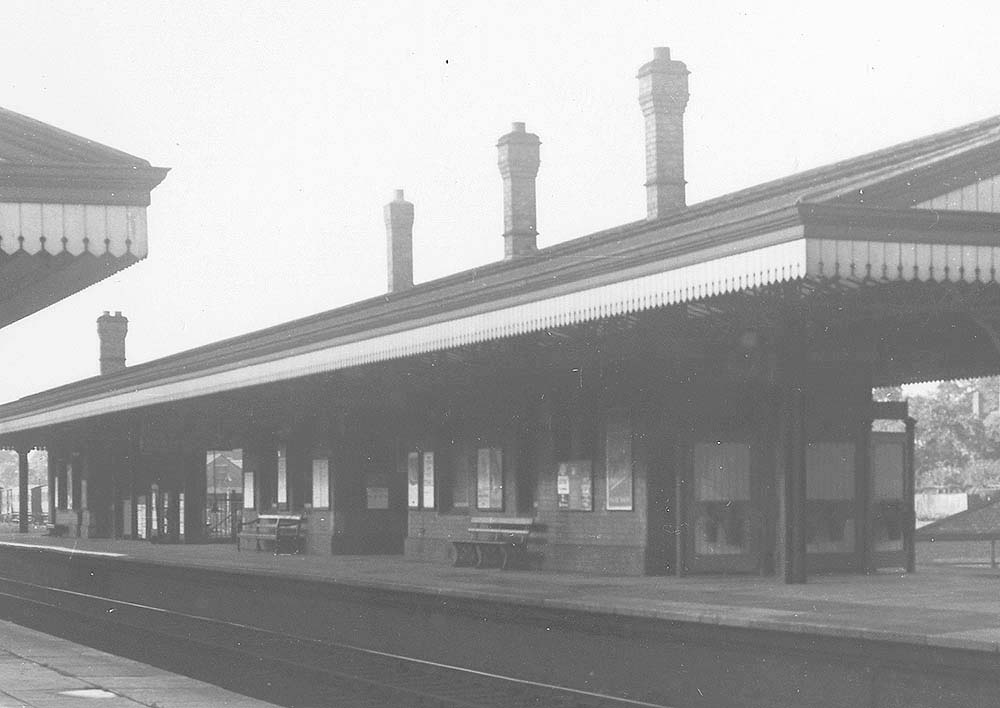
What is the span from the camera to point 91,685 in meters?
10.2

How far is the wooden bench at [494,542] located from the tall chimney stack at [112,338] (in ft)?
109

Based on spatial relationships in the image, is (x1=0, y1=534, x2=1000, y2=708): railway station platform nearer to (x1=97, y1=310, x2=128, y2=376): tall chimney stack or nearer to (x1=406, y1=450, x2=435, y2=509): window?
(x1=406, y1=450, x2=435, y2=509): window

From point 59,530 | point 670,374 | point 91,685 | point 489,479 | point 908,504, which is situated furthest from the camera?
point 59,530

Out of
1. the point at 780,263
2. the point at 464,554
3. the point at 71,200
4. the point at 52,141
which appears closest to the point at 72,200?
the point at 71,200

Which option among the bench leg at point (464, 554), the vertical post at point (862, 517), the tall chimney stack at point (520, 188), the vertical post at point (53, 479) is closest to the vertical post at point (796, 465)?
the vertical post at point (862, 517)

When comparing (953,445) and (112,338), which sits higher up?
(112,338)

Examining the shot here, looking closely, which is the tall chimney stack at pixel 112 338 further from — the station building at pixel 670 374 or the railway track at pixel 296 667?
the railway track at pixel 296 667

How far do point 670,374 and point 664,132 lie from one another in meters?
8.51

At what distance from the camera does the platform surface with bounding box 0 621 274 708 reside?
941cm

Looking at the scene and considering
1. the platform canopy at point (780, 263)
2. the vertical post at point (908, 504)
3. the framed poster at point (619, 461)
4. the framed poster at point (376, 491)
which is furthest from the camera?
the framed poster at point (376, 491)

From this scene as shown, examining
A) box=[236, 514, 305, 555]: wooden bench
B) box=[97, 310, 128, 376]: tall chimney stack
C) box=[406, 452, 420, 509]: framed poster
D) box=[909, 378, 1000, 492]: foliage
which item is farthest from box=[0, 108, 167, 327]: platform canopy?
box=[909, 378, 1000, 492]: foliage

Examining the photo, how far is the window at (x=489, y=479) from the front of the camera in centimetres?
2091

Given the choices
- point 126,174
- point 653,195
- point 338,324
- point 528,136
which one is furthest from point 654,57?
point 126,174

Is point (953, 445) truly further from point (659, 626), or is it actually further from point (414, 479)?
point (659, 626)
